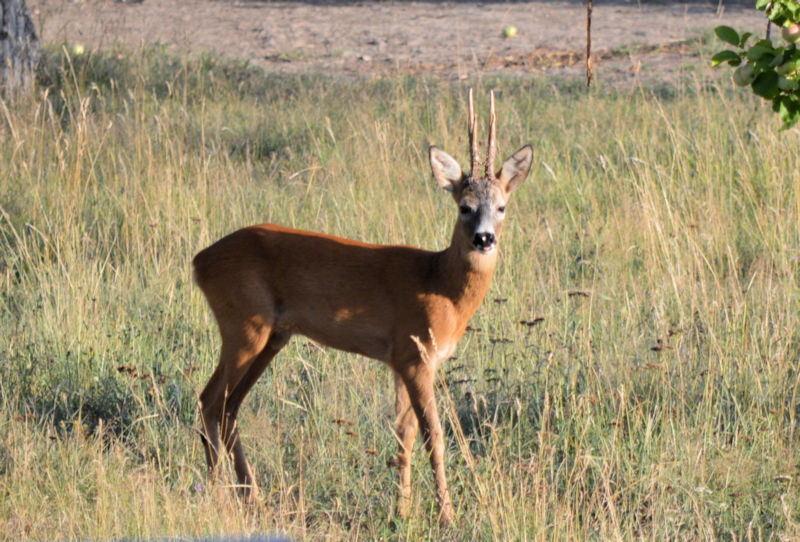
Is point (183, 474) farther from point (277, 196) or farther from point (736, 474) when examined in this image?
point (277, 196)

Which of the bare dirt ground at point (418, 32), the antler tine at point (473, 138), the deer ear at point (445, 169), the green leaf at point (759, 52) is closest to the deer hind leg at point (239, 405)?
the deer ear at point (445, 169)

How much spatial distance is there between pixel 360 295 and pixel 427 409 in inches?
19.2

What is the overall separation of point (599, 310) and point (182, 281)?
207cm

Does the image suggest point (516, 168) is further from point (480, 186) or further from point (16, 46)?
point (16, 46)

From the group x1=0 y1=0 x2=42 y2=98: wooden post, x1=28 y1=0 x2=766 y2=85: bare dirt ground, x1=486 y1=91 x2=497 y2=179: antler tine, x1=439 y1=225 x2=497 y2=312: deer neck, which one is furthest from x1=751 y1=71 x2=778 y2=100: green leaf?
x1=28 y1=0 x2=766 y2=85: bare dirt ground

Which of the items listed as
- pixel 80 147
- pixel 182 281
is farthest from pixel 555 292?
pixel 80 147

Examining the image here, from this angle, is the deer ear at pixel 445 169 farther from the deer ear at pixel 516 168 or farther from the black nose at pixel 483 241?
the black nose at pixel 483 241

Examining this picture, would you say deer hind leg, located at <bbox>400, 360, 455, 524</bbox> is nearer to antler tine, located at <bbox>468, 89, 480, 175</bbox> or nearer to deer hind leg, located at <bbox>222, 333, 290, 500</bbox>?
deer hind leg, located at <bbox>222, 333, 290, 500</bbox>

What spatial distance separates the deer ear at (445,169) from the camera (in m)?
3.99

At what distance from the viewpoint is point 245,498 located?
12.6 feet

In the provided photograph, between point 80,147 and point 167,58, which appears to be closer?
point 80,147

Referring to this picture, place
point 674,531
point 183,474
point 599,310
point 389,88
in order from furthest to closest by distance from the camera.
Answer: point 389,88 < point 599,310 < point 183,474 < point 674,531

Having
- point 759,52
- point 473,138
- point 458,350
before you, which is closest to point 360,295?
point 473,138

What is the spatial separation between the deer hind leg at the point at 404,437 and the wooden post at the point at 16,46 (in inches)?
219
